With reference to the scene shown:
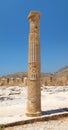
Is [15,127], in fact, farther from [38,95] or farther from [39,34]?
[39,34]

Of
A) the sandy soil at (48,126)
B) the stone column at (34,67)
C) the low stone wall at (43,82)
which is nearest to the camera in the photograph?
the sandy soil at (48,126)

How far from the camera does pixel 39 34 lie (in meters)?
13.5

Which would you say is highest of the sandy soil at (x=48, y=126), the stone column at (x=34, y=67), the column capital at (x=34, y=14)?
the column capital at (x=34, y=14)

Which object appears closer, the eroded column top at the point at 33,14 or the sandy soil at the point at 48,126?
the sandy soil at the point at 48,126

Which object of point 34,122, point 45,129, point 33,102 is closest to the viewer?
point 45,129

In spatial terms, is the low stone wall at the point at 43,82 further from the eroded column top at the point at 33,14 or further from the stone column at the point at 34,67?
the eroded column top at the point at 33,14

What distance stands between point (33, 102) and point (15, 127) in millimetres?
1926

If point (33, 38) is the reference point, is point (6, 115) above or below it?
below

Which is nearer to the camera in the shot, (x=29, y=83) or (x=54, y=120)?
(x=54, y=120)

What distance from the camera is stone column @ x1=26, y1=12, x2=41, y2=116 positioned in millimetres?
13172

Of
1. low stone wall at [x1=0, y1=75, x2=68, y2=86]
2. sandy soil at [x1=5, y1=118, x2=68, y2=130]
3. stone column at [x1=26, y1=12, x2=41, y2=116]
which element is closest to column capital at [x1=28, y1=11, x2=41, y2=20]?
stone column at [x1=26, y1=12, x2=41, y2=116]

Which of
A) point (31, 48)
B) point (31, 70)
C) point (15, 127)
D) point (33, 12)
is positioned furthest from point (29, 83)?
point (33, 12)

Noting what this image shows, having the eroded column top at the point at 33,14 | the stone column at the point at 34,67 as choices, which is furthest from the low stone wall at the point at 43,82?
the eroded column top at the point at 33,14

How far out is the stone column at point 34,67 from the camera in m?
13.2
